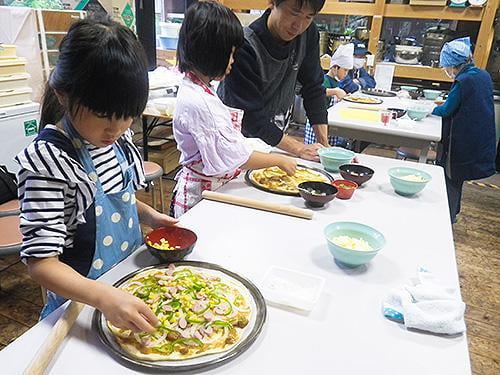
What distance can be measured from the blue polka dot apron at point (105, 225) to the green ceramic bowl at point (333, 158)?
879mm

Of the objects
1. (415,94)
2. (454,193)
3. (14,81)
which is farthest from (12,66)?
(415,94)

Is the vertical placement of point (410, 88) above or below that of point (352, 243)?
below

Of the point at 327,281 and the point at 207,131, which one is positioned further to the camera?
the point at 207,131

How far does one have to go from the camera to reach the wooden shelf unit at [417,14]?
13.8 feet

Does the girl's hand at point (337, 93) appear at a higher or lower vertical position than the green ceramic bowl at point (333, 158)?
lower

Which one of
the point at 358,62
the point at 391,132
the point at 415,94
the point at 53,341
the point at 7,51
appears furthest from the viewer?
the point at 358,62

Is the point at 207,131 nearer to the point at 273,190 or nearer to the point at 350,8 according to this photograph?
the point at 273,190

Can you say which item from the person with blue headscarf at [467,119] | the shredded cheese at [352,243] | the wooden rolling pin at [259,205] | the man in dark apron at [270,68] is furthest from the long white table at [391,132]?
the shredded cheese at [352,243]

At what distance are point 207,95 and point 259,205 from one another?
15.8 inches

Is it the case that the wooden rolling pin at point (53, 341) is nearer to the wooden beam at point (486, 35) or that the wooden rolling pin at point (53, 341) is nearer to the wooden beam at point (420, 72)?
the wooden beam at point (420, 72)

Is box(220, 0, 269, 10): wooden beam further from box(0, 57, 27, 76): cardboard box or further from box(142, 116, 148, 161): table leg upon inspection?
box(0, 57, 27, 76): cardboard box

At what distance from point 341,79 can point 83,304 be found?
358cm

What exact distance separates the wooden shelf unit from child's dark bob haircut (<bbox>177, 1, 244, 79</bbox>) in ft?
11.0

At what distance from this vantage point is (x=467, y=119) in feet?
9.52
